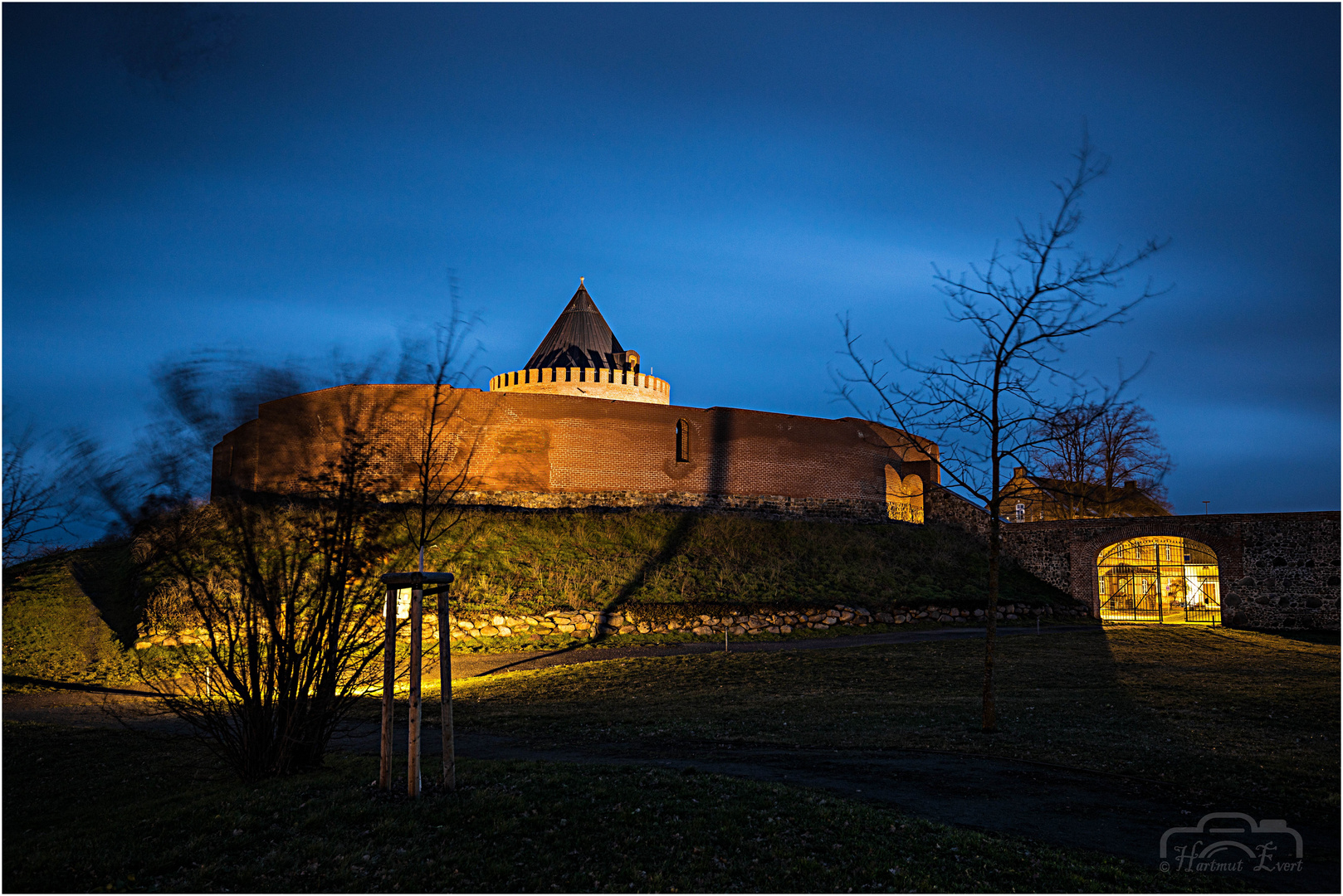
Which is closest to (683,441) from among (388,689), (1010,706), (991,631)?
(1010,706)

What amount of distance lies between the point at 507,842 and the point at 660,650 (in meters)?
13.2

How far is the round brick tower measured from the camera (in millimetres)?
37562

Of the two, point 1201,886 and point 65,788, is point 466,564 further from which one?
point 1201,886

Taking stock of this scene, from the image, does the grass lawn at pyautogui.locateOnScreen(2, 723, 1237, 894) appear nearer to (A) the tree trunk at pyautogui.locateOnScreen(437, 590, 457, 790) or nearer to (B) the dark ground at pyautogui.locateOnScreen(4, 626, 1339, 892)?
(A) the tree trunk at pyautogui.locateOnScreen(437, 590, 457, 790)

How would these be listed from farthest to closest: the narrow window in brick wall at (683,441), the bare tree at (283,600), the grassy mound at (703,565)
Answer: the narrow window in brick wall at (683,441), the grassy mound at (703,565), the bare tree at (283,600)

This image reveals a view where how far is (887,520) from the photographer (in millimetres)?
32375

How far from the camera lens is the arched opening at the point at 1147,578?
27.0 metres

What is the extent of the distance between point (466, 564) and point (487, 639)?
3.40 m

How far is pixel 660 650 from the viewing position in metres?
18.0

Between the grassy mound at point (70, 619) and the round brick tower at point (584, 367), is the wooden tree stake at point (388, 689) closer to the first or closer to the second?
the grassy mound at point (70, 619)

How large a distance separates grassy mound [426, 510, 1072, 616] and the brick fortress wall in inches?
66.6

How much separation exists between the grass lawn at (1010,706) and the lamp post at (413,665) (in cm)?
317

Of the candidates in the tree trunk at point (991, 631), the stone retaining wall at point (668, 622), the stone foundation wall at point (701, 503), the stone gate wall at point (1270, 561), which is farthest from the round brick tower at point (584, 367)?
the tree trunk at point (991, 631)

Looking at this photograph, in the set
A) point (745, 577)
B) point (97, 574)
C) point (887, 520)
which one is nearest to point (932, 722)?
point (745, 577)
